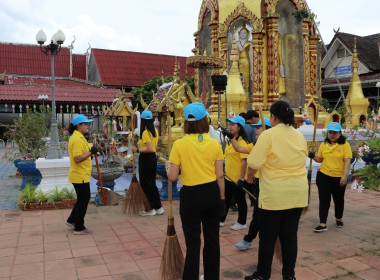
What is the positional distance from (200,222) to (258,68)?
1242cm

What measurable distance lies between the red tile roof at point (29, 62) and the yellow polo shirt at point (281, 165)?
30.3 meters

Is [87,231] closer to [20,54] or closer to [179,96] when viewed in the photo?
[179,96]

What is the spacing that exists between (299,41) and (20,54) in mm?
24209

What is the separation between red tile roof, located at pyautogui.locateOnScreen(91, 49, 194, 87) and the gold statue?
55.0 feet

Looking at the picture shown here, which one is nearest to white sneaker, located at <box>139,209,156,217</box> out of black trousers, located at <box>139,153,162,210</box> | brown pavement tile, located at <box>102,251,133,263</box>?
black trousers, located at <box>139,153,162,210</box>

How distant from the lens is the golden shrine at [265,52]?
14766 mm

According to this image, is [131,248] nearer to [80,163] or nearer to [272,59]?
[80,163]

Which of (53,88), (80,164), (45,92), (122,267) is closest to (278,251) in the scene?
(122,267)

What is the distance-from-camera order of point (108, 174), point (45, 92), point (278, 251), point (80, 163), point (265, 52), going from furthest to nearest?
point (45, 92) < point (265, 52) < point (108, 174) < point (80, 163) < point (278, 251)

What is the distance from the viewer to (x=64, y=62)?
3212cm

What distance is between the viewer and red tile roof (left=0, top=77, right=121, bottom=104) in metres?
24.6

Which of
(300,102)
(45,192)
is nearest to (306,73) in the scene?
(300,102)

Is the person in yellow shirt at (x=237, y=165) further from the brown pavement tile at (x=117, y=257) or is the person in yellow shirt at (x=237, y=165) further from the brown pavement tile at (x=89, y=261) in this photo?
the brown pavement tile at (x=89, y=261)

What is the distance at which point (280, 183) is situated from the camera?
337cm
